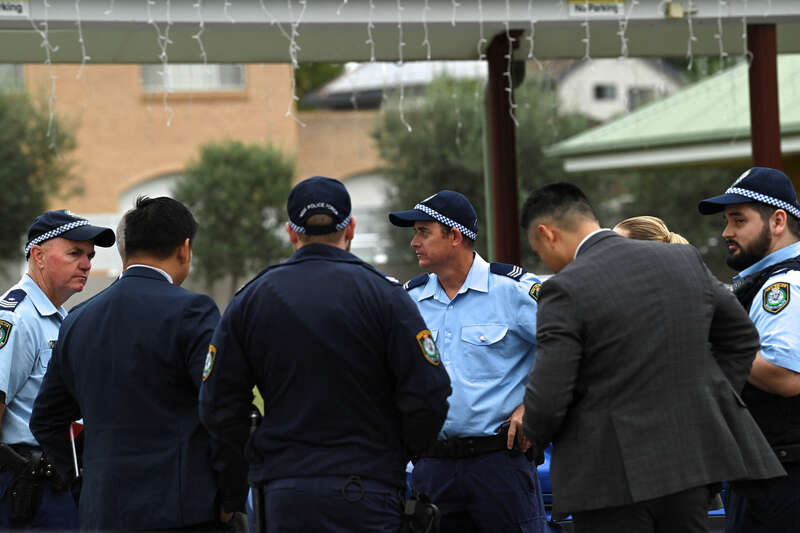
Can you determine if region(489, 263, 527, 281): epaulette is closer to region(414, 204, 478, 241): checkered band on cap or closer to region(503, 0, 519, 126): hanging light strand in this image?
region(414, 204, 478, 241): checkered band on cap

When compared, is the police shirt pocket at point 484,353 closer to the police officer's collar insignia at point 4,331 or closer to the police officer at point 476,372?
the police officer at point 476,372

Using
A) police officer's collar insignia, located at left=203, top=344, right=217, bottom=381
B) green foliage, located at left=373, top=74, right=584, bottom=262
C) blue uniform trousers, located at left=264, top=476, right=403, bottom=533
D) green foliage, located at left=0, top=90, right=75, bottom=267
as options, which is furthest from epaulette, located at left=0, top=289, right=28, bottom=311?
green foliage, located at left=373, top=74, right=584, bottom=262

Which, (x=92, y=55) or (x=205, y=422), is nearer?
(x=205, y=422)

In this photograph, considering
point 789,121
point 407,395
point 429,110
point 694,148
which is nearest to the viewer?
point 407,395

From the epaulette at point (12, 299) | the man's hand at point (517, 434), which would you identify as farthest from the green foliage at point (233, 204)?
the man's hand at point (517, 434)

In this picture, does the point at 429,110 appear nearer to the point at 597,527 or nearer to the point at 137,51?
the point at 137,51

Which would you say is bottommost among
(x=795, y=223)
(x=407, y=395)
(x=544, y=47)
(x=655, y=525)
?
(x=655, y=525)

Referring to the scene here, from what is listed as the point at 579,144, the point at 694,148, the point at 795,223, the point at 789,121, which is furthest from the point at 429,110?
the point at 795,223

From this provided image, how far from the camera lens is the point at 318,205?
138 inches

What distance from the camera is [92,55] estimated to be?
7867 millimetres

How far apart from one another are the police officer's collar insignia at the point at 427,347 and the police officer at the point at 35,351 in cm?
163

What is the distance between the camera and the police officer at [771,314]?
3.89 meters

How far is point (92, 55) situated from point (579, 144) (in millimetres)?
9581

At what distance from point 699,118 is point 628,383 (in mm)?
12356
